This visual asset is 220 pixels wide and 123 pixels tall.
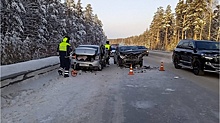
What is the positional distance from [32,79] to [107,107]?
487 cm

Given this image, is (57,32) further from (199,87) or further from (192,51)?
(199,87)

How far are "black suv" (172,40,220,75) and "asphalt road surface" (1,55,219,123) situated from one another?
3.07 metres

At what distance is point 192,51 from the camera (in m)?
13.6

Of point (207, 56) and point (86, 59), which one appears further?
point (86, 59)

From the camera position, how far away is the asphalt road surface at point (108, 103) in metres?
5.28

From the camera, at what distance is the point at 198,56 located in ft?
41.7

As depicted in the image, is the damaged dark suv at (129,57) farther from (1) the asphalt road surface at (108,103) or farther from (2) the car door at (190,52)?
(1) the asphalt road surface at (108,103)

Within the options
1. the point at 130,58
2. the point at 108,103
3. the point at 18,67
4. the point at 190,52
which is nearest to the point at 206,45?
the point at 190,52

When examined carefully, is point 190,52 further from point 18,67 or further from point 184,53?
point 18,67

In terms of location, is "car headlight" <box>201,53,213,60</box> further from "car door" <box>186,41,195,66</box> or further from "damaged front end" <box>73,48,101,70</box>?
"damaged front end" <box>73,48,101,70</box>

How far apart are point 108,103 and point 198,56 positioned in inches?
305

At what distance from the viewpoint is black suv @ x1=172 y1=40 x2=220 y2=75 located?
11938 millimetres

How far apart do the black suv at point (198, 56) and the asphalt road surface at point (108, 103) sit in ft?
10.1

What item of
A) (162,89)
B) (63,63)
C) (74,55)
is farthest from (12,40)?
(162,89)
